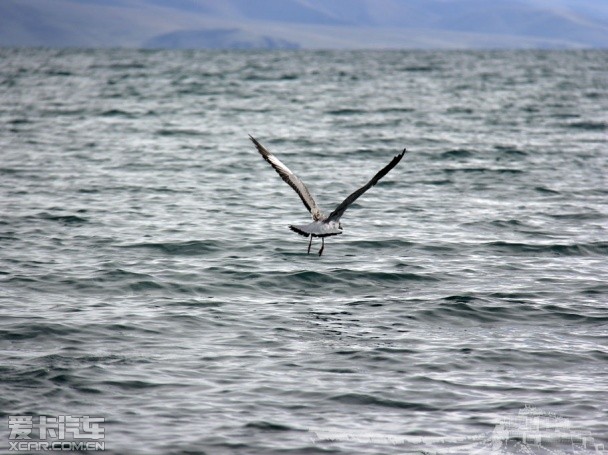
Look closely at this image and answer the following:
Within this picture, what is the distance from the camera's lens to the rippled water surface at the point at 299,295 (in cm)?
1062

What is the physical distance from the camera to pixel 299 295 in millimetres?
15344

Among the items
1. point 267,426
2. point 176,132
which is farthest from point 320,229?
point 176,132

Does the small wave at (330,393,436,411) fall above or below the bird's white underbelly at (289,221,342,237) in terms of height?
below

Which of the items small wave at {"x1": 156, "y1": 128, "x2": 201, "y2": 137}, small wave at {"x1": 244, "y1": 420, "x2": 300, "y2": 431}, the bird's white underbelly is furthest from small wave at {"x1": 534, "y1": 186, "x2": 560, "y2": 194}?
small wave at {"x1": 156, "y1": 128, "x2": 201, "y2": 137}

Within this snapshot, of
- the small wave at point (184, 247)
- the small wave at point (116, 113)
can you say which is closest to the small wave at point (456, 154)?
the small wave at point (184, 247)

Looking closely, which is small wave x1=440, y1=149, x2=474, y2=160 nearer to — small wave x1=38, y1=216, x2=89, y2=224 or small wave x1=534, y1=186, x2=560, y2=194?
small wave x1=534, y1=186, x2=560, y2=194

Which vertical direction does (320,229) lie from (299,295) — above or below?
above

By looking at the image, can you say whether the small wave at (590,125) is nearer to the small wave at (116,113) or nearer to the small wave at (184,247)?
the small wave at (116,113)

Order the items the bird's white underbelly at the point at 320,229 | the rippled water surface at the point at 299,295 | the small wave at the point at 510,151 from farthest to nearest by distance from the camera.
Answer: the small wave at the point at 510,151, the bird's white underbelly at the point at 320,229, the rippled water surface at the point at 299,295

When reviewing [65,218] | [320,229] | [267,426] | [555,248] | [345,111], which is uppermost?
[345,111]

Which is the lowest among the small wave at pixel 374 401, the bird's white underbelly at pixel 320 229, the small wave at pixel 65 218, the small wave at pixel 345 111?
the small wave at pixel 374 401

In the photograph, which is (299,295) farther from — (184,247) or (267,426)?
(267,426)

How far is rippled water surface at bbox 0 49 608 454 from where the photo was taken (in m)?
10.6

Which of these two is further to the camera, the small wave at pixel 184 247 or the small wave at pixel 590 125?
the small wave at pixel 590 125
